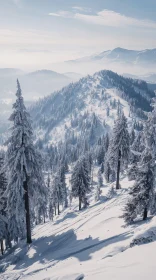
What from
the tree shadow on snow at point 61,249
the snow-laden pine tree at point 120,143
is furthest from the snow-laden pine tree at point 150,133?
the snow-laden pine tree at point 120,143

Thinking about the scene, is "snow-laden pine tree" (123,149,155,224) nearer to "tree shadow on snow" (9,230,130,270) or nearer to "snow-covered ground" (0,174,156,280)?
"snow-covered ground" (0,174,156,280)

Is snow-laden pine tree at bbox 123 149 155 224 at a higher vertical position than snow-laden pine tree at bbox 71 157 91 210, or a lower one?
higher

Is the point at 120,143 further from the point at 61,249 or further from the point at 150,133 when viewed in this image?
the point at 61,249

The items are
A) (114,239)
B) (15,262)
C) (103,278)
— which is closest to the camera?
(103,278)

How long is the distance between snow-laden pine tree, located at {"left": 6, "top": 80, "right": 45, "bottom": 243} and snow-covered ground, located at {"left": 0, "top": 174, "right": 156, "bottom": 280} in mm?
3572

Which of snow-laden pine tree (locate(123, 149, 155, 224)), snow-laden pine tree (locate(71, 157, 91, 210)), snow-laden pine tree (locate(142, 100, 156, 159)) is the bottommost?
snow-laden pine tree (locate(71, 157, 91, 210))

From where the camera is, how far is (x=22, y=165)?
20594 millimetres

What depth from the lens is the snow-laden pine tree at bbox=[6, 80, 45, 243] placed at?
66.2 feet

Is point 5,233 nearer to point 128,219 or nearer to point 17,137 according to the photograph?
point 17,137

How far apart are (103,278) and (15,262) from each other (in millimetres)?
12479

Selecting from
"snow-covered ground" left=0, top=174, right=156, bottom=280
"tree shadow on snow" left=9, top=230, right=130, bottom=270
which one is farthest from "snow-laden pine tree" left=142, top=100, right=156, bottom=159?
"tree shadow on snow" left=9, top=230, right=130, bottom=270

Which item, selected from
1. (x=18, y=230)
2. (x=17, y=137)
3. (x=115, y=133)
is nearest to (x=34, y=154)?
(x=17, y=137)

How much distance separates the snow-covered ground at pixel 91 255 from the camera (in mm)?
10836

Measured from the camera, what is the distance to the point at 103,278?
→ 10109 mm
